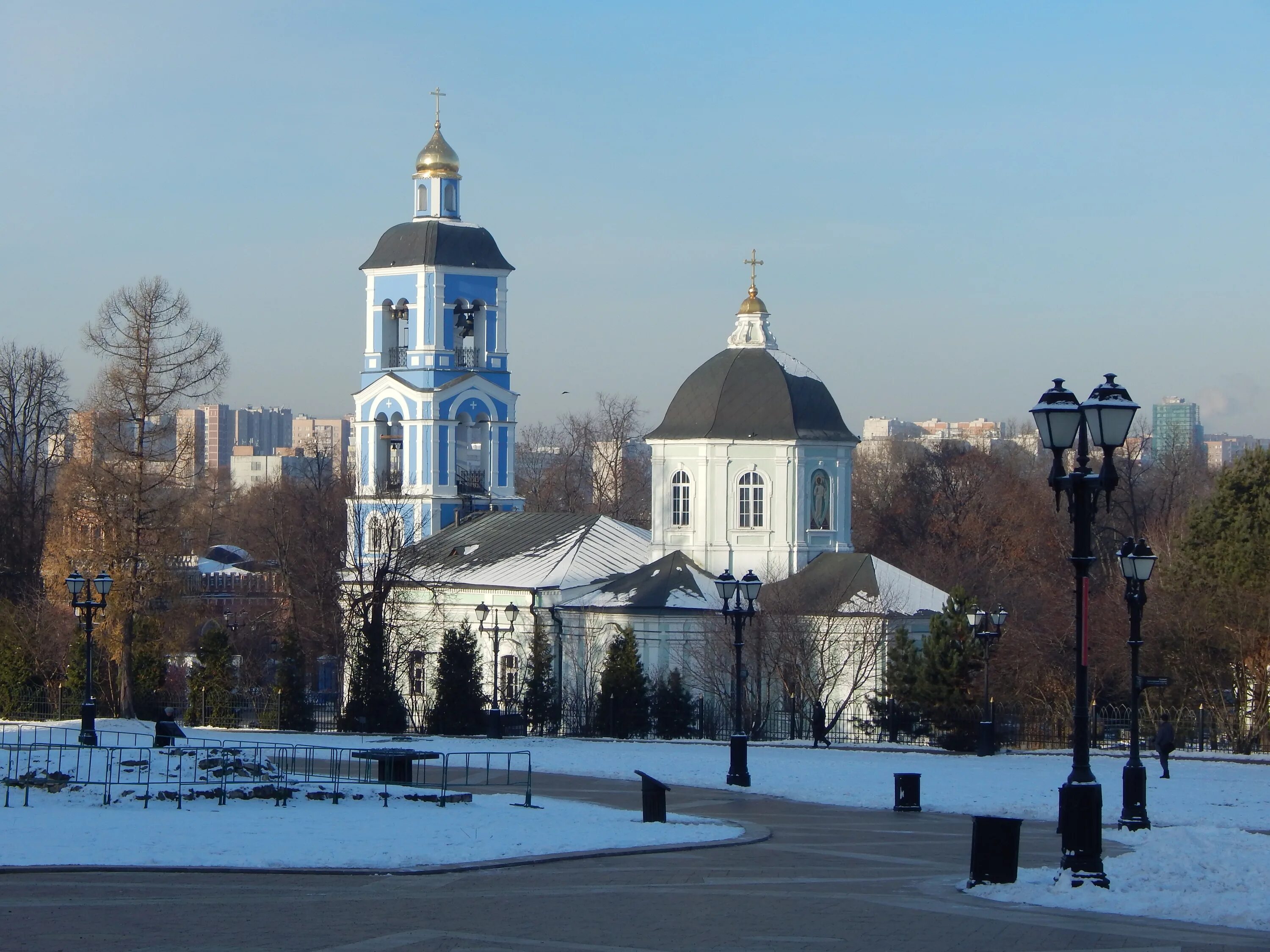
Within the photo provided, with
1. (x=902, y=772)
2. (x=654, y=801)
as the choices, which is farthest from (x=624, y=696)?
(x=654, y=801)

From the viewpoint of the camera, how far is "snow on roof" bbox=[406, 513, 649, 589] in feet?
164

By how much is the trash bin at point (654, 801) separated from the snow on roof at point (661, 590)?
2637 cm

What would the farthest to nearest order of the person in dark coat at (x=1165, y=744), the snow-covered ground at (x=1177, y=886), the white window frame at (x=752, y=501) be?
the white window frame at (x=752, y=501)
the person in dark coat at (x=1165, y=744)
the snow-covered ground at (x=1177, y=886)

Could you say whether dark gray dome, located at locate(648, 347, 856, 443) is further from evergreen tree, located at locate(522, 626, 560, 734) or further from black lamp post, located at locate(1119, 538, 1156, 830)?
black lamp post, located at locate(1119, 538, 1156, 830)

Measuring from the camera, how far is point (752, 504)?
4866 cm

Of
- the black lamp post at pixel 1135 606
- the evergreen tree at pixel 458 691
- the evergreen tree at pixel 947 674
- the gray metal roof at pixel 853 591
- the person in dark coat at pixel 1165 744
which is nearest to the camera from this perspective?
the black lamp post at pixel 1135 606

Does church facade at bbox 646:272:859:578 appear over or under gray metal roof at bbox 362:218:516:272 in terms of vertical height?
under

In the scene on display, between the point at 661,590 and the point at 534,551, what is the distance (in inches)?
248

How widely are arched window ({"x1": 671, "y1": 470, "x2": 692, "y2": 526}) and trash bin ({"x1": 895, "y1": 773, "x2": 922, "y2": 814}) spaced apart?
2726cm

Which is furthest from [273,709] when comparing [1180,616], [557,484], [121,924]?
[557,484]

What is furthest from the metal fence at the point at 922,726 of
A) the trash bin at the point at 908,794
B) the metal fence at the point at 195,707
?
the trash bin at the point at 908,794

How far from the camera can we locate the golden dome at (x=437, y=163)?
5781 cm

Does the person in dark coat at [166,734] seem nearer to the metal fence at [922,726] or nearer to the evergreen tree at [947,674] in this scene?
the metal fence at [922,726]


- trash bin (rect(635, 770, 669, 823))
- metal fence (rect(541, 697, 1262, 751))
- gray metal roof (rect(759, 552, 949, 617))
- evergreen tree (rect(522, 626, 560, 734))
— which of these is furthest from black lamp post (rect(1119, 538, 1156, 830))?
evergreen tree (rect(522, 626, 560, 734))
